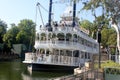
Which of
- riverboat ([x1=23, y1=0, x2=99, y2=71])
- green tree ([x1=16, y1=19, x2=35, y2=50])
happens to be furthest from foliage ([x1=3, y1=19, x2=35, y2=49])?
riverboat ([x1=23, y1=0, x2=99, y2=71])

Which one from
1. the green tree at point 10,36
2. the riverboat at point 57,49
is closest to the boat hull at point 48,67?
the riverboat at point 57,49

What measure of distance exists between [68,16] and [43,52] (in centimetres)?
843

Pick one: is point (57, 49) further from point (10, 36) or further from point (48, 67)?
point (10, 36)

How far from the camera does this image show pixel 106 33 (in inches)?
2557

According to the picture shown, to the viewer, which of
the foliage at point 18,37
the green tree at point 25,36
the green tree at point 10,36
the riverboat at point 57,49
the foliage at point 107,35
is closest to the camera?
the riverboat at point 57,49

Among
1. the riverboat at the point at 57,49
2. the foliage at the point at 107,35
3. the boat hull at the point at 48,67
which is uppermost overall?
the foliage at the point at 107,35

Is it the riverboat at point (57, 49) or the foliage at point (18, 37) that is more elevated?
the foliage at point (18, 37)

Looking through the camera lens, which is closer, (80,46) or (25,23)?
(80,46)

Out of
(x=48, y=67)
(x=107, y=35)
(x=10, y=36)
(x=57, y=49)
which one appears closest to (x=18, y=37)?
(x=10, y=36)

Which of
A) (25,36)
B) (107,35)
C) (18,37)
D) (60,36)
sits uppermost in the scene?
(25,36)

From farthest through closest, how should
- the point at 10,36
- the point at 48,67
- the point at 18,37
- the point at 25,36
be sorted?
the point at 25,36
the point at 18,37
the point at 10,36
the point at 48,67

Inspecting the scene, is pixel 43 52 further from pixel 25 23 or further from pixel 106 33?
pixel 25 23

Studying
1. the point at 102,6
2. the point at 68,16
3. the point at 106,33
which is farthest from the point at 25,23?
the point at 102,6

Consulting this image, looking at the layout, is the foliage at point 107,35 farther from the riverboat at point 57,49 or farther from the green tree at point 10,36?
the green tree at point 10,36
